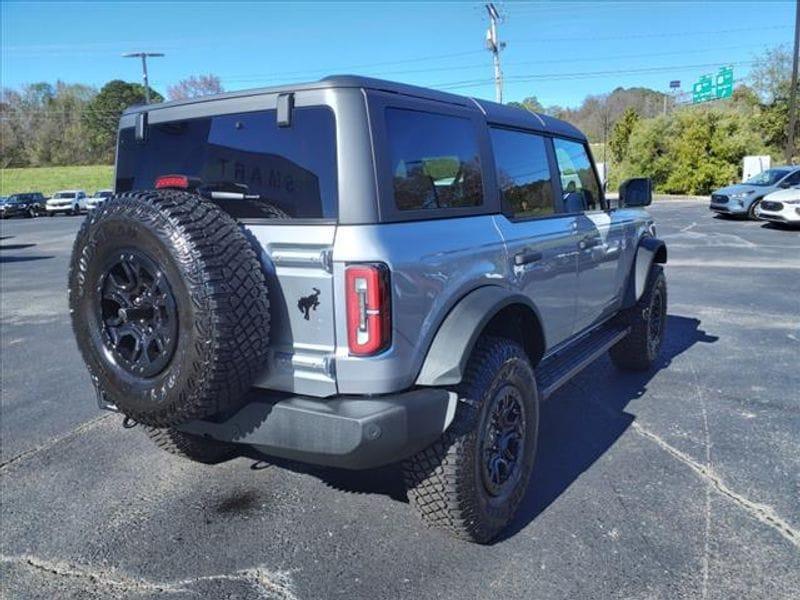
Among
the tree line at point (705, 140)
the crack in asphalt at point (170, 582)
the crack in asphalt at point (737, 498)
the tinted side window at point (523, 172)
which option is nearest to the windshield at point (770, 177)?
the tree line at point (705, 140)

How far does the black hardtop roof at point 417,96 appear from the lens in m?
2.58

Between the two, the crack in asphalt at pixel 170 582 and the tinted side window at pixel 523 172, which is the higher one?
the tinted side window at pixel 523 172

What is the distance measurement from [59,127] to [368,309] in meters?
87.8

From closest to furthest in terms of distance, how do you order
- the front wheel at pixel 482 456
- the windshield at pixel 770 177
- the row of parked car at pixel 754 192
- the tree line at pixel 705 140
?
1. the front wheel at pixel 482 456
2. the row of parked car at pixel 754 192
3. the windshield at pixel 770 177
4. the tree line at pixel 705 140

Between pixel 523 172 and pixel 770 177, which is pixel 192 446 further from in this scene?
pixel 770 177

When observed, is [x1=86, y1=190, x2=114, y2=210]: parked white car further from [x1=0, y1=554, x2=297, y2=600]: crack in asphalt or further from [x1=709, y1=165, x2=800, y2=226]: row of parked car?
[x1=709, y1=165, x2=800, y2=226]: row of parked car

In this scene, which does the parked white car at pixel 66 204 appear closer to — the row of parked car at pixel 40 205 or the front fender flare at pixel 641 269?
the row of parked car at pixel 40 205

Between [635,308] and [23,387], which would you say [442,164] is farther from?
[23,387]

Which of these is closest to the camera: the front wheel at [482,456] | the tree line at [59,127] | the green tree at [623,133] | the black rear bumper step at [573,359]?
the front wheel at [482,456]

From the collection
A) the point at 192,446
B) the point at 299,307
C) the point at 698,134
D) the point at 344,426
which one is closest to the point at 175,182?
the point at 299,307

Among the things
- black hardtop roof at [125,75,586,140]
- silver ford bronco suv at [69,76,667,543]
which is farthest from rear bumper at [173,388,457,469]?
black hardtop roof at [125,75,586,140]

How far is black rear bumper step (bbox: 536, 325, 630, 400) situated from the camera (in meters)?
3.61

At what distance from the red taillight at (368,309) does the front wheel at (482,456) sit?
1.71ft

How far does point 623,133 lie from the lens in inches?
1483
